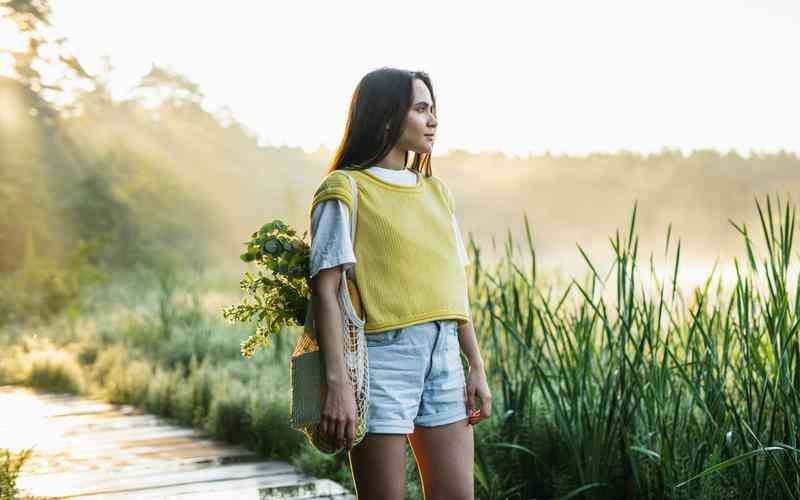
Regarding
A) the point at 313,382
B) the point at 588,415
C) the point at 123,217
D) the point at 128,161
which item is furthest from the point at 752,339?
the point at 128,161

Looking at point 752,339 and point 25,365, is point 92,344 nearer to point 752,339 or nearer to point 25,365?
point 25,365

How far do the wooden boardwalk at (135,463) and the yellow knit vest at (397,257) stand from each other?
1241 millimetres

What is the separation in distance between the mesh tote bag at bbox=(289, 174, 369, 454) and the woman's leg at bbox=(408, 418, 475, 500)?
174 mm

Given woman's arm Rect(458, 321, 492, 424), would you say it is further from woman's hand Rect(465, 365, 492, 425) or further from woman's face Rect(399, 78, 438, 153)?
woman's face Rect(399, 78, 438, 153)

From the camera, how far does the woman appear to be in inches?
63.6

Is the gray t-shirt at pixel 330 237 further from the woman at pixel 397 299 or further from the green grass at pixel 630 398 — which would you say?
the green grass at pixel 630 398

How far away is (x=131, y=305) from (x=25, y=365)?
4659 millimetres

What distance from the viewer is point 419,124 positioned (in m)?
1.80

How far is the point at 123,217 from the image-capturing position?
18703 mm

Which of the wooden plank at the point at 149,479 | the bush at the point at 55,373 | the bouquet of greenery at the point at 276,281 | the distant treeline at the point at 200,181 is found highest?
the distant treeline at the point at 200,181

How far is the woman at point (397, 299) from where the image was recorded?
1.62m

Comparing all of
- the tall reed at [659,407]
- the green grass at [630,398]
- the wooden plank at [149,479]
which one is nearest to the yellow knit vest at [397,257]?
the green grass at [630,398]

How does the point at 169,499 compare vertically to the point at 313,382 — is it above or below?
below

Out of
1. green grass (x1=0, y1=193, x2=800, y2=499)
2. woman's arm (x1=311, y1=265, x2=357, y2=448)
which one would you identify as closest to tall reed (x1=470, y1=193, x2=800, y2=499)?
green grass (x1=0, y1=193, x2=800, y2=499)
